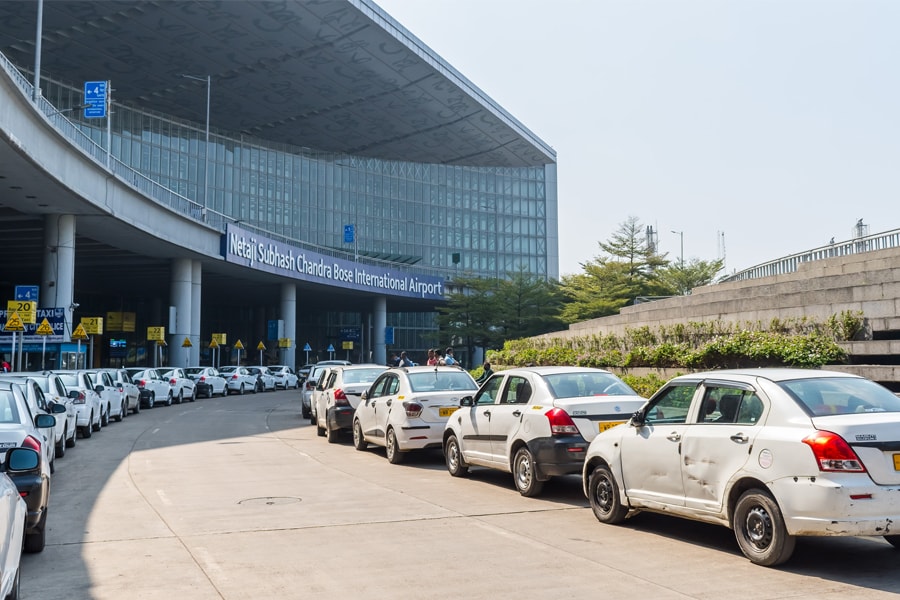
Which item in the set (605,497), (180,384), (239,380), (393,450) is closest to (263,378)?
(239,380)

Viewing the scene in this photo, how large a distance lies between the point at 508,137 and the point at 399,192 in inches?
Answer: 757

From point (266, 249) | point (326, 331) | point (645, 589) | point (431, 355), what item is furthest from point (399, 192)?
point (645, 589)

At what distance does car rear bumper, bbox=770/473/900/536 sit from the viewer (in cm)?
674

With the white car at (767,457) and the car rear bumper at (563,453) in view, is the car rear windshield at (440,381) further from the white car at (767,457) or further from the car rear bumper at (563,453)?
the white car at (767,457)

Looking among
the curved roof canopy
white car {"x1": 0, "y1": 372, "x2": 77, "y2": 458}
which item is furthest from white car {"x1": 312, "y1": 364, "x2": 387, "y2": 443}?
the curved roof canopy

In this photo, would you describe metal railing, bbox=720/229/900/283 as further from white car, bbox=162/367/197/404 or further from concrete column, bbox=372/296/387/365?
concrete column, bbox=372/296/387/365

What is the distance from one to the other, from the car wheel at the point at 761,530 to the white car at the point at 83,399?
53.9ft

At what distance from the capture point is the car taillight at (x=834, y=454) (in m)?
6.84

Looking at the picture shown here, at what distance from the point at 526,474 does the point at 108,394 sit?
17507 mm

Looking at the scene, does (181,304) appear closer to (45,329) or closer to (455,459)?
(45,329)

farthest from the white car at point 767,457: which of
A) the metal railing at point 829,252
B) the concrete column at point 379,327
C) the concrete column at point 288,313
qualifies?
the concrete column at point 379,327

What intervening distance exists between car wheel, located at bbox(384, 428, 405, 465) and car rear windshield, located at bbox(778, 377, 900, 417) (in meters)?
8.58

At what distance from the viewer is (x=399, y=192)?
93.6 m

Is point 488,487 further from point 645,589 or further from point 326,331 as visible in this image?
point 326,331
